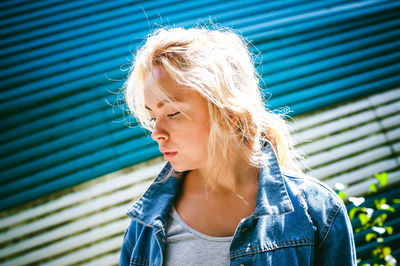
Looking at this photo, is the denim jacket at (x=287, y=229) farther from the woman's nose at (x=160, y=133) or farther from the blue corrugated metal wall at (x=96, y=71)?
the blue corrugated metal wall at (x=96, y=71)

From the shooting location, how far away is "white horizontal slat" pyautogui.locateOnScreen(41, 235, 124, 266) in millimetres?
2740

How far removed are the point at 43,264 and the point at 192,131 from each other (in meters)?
2.31

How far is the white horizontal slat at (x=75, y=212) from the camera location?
107 inches

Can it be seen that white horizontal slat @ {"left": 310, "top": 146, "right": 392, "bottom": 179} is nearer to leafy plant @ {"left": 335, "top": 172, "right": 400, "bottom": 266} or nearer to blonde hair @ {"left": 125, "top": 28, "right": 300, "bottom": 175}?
leafy plant @ {"left": 335, "top": 172, "right": 400, "bottom": 266}

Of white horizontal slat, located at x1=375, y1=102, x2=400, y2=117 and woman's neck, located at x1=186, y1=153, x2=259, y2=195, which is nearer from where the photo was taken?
woman's neck, located at x1=186, y1=153, x2=259, y2=195

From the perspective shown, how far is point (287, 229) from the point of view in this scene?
4.51ft

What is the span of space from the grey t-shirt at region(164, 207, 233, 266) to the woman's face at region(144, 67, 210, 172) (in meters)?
0.34

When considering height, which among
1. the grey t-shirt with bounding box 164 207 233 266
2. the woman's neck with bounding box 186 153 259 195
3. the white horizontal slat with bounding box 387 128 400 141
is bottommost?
the grey t-shirt with bounding box 164 207 233 266

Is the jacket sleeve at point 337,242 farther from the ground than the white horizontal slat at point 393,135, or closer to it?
closer to it

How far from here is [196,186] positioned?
5.40ft

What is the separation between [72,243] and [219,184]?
195cm

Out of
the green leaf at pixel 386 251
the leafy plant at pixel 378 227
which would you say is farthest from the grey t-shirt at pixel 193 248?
the green leaf at pixel 386 251

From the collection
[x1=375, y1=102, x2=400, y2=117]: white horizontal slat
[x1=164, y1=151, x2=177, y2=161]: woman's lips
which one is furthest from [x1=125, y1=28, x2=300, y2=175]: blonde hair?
[x1=375, y1=102, x2=400, y2=117]: white horizontal slat

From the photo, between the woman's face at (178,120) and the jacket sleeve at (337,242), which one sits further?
the woman's face at (178,120)
